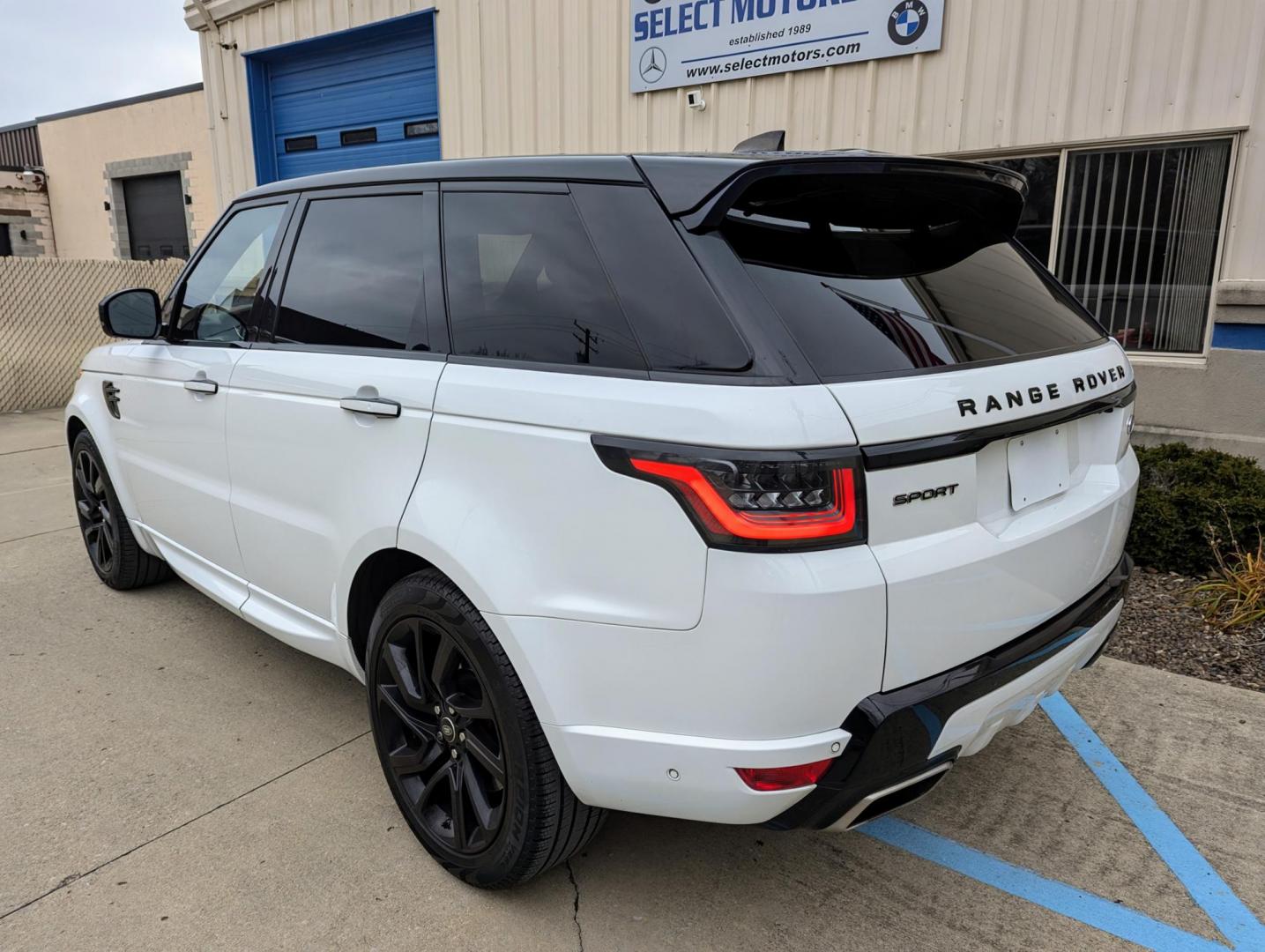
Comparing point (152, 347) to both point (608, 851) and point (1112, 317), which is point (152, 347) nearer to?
point (608, 851)

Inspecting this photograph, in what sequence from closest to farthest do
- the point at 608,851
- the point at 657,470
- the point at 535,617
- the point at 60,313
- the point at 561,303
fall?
the point at 657,470 → the point at 535,617 → the point at 561,303 → the point at 608,851 → the point at 60,313

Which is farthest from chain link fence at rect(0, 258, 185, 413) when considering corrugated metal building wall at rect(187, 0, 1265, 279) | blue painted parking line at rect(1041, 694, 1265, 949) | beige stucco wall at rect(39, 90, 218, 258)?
blue painted parking line at rect(1041, 694, 1265, 949)

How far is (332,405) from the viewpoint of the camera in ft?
8.51

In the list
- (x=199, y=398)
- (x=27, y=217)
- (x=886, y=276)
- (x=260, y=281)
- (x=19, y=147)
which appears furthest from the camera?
(x=19, y=147)

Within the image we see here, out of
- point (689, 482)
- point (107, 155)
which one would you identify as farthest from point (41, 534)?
point (107, 155)

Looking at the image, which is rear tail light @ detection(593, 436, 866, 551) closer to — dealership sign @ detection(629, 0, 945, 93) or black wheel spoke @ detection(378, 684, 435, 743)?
black wheel spoke @ detection(378, 684, 435, 743)

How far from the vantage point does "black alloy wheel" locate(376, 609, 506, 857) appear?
2.27 m

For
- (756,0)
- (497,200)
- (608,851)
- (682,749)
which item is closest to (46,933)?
(608,851)

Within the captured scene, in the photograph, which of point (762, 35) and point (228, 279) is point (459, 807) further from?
point (762, 35)

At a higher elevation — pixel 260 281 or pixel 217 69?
pixel 217 69

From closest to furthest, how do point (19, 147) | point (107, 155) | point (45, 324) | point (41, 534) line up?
point (41, 534)
point (45, 324)
point (107, 155)
point (19, 147)

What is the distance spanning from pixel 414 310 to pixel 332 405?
14.8 inches

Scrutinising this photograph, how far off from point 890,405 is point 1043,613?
0.76 meters

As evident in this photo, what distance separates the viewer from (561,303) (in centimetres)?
213
